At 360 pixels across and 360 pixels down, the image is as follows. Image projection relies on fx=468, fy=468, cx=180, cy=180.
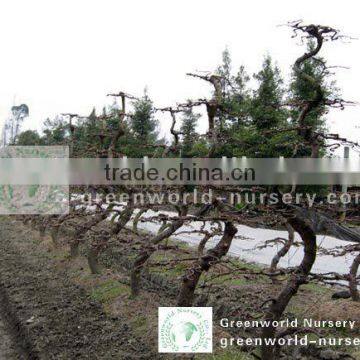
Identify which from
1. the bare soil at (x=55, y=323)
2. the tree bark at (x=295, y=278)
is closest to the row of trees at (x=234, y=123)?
the tree bark at (x=295, y=278)

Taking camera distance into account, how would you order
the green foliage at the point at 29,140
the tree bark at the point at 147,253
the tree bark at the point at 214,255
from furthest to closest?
the green foliage at the point at 29,140
the tree bark at the point at 147,253
the tree bark at the point at 214,255

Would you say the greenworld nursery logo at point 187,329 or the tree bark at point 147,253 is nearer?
the greenworld nursery logo at point 187,329

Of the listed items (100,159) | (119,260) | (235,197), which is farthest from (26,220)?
(235,197)

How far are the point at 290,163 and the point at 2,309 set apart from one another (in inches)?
197

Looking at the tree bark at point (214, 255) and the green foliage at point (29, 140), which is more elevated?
the green foliage at point (29, 140)

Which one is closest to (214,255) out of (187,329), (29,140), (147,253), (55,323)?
(187,329)

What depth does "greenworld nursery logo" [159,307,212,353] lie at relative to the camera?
13.3ft

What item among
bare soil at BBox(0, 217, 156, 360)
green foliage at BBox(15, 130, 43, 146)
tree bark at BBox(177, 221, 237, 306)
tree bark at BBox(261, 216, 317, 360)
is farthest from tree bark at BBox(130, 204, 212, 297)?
green foliage at BBox(15, 130, 43, 146)

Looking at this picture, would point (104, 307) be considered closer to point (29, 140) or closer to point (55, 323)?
point (55, 323)

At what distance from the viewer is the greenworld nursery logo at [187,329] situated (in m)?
4.04

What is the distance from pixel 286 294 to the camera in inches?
133

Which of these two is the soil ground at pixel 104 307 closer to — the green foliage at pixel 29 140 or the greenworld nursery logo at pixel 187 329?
the greenworld nursery logo at pixel 187 329

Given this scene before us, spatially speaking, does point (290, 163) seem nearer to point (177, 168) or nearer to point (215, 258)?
point (215, 258)

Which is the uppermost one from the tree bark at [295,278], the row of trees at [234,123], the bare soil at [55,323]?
the row of trees at [234,123]
